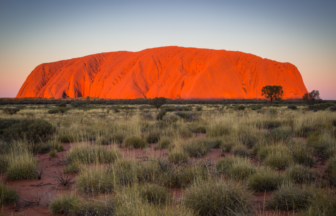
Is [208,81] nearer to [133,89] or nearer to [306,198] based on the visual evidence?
[133,89]

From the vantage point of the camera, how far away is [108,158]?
16.9ft

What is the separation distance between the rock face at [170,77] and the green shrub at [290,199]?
69592mm

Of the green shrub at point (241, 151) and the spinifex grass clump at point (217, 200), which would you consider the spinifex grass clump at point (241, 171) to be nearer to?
the spinifex grass clump at point (217, 200)

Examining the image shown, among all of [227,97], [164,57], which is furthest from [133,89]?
[227,97]

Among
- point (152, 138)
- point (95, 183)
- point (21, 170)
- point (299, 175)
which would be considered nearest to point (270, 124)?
point (152, 138)

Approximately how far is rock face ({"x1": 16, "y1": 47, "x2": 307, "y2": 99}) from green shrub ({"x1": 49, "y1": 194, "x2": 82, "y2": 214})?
69.9 metres

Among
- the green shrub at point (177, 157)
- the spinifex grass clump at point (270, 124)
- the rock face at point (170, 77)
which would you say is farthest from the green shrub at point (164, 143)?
the rock face at point (170, 77)

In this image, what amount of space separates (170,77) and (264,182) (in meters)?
81.3

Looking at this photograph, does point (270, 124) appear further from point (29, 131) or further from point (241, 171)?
point (29, 131)

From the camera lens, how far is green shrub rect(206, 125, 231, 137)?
8.18 metres

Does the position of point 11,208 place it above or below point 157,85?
below

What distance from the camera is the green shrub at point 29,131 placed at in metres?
6.87

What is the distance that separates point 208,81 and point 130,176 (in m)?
75.0

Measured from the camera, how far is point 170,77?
274 ft
